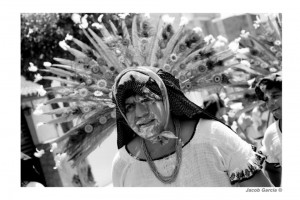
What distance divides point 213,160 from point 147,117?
44 centimetres

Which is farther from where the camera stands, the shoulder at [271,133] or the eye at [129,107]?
the shoulder at [271,133]

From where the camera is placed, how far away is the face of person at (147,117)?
3043 millimetres

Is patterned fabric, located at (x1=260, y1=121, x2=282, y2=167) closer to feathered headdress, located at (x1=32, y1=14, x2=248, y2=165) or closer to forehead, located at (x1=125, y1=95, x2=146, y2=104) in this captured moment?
feathered headdress, located at (x1=32, y1=14, x2=248, y2=165)

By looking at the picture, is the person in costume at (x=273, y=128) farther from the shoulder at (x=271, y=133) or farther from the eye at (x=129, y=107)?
the eye at (x=129, y=107)

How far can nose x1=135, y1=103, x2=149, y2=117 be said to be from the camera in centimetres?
306

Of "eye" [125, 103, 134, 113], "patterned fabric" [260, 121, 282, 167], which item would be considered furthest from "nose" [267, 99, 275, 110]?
"eye" [125, 103, 134, 113]

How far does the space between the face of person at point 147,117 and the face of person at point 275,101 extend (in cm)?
147

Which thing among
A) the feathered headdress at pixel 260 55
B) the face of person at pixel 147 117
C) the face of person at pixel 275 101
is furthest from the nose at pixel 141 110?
the feathered headdress at pixel 260 55

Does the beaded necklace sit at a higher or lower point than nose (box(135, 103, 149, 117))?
lower

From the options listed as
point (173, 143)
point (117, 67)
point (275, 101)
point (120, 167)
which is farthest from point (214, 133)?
point (275, 101)

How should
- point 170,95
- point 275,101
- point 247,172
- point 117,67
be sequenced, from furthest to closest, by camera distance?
point 275,101 < point 117,67 < point 170,95 < point 247,172

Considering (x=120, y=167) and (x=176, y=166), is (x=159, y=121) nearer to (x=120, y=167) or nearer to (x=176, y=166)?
(x=176, y=166)

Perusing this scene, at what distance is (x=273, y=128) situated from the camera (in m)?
4.43

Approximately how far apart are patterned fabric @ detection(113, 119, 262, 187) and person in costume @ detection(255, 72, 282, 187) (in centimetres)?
130
